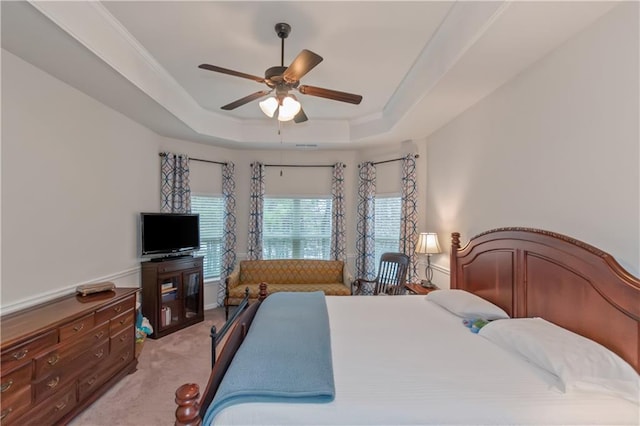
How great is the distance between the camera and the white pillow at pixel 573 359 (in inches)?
51.9

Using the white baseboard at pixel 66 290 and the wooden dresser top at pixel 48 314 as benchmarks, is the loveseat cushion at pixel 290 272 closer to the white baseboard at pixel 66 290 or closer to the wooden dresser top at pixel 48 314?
the white baseboard at pixel 66 290

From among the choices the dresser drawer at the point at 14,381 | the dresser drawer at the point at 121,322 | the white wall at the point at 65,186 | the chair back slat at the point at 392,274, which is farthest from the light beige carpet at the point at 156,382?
the chair back slat at the point at 392,274

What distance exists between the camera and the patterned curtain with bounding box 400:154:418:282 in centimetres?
437

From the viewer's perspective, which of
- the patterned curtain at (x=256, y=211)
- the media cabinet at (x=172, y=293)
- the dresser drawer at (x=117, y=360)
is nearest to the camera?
the dresser drawer at (x=117, y=360)

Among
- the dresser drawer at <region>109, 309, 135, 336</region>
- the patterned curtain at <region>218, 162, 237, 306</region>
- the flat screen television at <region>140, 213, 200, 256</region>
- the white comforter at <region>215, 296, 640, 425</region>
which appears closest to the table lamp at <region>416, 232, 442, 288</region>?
the white comforter at <region>215, 296, 640, 425</region>

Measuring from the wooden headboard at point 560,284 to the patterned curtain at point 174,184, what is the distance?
3.88m

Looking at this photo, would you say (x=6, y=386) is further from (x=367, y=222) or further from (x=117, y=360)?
(x=367, y=222)

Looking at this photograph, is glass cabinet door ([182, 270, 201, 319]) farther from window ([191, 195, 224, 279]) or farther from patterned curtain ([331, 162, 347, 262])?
patterned curtain ([331, 162, 347, 262])

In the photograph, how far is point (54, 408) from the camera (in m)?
2.05

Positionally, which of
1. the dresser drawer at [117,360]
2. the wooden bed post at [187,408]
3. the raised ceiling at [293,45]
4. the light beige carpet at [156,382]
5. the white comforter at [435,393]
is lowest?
the light beige carpet at [156,382]

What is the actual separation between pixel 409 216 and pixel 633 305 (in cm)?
302

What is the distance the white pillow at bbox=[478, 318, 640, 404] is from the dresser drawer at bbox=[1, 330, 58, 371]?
2912mm

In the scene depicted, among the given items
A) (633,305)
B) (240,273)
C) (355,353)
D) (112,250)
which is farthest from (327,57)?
(240,273)

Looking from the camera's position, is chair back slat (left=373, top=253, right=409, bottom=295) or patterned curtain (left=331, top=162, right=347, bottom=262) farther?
patterned curtain (left=331, top=162, right=347, bottom=262)
